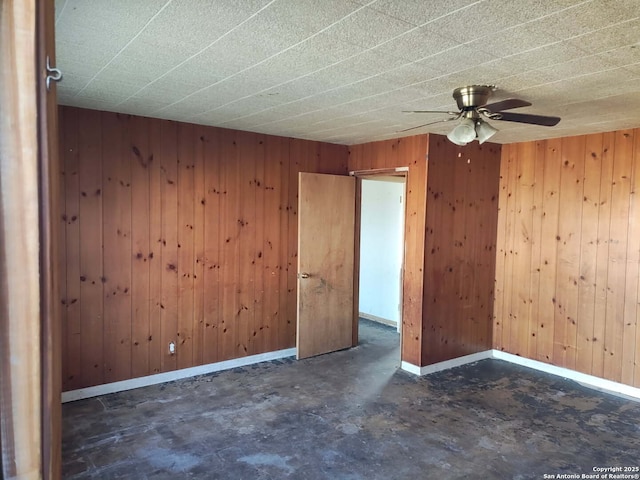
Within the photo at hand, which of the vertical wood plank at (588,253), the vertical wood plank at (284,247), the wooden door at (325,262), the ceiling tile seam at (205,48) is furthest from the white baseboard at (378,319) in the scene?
the ceiling tile seam at (205,48)

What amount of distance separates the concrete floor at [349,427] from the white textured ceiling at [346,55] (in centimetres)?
235

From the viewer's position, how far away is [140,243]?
3.94 metres

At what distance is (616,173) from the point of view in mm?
4098

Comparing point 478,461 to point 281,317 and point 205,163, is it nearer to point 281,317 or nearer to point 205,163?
point 281,317

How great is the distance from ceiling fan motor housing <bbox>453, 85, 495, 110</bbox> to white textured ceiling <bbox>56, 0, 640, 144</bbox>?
78mm

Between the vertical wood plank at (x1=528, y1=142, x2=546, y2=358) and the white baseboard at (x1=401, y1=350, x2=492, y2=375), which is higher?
the vertical wood plank at (x1=528, y1=142, x2=546, y2=358)

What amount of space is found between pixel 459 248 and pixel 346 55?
2961 mm

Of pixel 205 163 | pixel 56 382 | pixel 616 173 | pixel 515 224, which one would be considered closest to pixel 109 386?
pixel 205 163

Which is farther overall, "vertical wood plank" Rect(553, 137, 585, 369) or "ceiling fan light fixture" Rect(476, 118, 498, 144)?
"vertical wood plank" Rect(553, 137, 585, 369)

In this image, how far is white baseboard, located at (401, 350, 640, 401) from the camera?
4070 millimetres

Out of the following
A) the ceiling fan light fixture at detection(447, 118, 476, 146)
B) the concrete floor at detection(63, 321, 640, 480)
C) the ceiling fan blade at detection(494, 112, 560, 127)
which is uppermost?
the ceiling fan blade at detection(494, 112, 560, 127)

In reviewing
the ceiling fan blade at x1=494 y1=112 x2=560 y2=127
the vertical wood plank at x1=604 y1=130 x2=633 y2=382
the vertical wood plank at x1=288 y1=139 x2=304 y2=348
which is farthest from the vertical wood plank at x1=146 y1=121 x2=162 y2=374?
the vertical wood plank at x1=604 y1=130 x2=633 y2=382

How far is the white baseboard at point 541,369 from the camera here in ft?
13.4

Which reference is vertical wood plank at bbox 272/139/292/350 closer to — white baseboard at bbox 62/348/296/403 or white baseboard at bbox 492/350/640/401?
white baseboard at bbox 62/348/296/403
